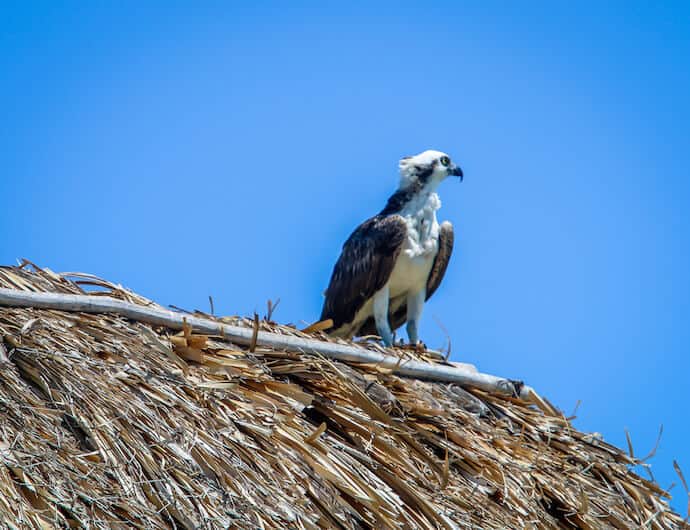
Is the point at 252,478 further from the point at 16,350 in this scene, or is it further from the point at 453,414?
the point at 453,414

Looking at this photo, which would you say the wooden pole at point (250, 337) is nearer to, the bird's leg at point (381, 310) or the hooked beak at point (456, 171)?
the bird's leg at point (381, 310)

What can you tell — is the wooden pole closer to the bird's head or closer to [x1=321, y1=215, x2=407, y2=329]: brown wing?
[x1=321, y1=215, x2=407, y2=329]: brown wing

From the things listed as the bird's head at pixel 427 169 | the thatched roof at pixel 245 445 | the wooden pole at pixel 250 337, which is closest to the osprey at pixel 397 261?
the bird's head at pixel 427 169

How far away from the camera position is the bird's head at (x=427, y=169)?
964 centimetres

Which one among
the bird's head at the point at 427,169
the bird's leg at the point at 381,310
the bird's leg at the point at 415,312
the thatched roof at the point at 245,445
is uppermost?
the bird's head at the point at 427,169

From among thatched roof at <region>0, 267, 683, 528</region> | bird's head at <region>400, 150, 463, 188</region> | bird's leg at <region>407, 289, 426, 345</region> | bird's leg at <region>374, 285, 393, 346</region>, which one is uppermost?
bird's head at <region>400, 150, 463, 188</region>

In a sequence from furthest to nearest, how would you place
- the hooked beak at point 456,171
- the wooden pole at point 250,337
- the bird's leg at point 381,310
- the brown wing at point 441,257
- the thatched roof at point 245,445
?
the hooked beak at point 456,171 → the brown wing at point 441,257 → the bird's leg at point 381,310 → the wooden pole at point 250,337 → the thatched roof at point 245,445

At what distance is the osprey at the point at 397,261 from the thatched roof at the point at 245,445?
275 cm

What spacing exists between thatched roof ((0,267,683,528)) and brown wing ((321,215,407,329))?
2.70m

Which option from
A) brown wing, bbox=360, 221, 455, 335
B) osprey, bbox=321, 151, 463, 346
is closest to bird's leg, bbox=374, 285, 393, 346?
osprey, bbox=321, 151, 463, 346

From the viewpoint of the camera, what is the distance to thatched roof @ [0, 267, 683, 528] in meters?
4.73

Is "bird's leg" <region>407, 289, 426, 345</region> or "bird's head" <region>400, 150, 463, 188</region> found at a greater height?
"bird's head" <region>400, 150, 463, 188</region>

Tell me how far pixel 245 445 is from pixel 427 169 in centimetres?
492

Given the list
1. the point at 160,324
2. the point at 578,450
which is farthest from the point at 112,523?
the point at 578,450
